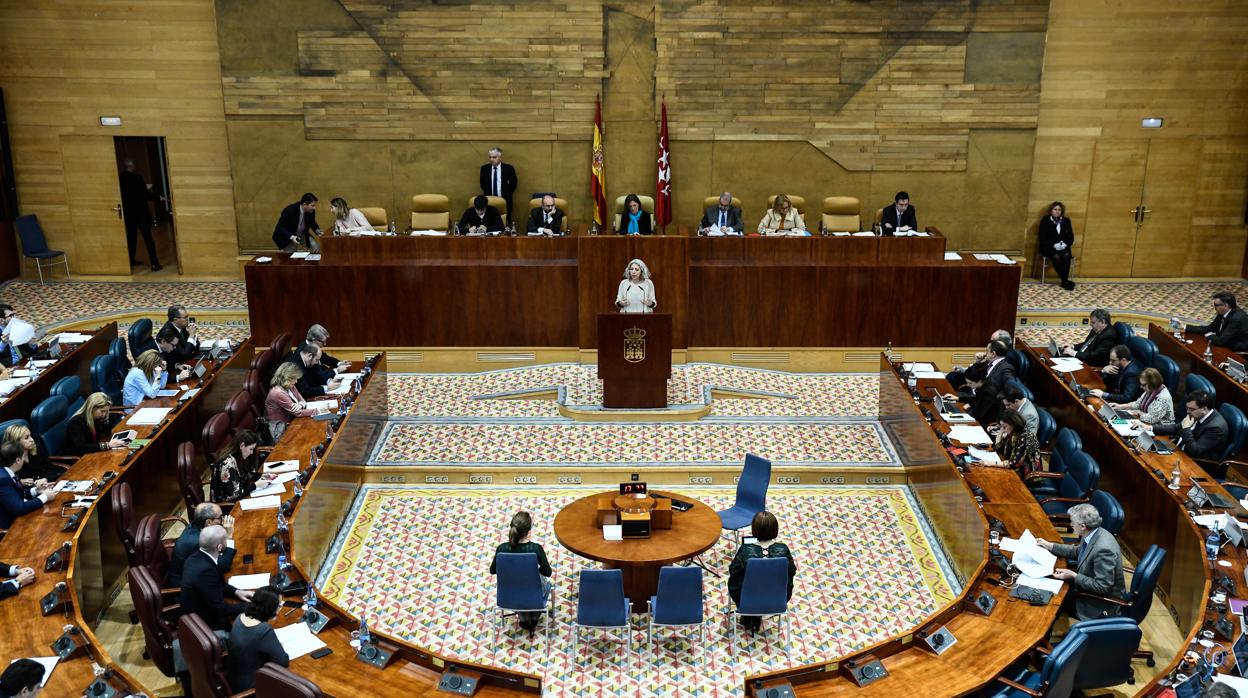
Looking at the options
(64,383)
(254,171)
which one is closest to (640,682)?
(64,383)

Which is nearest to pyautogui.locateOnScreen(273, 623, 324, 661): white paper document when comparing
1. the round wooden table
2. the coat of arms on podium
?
the round wooden table

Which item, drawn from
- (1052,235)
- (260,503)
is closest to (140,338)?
(260,503)

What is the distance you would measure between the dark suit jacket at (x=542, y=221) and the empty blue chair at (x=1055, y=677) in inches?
370

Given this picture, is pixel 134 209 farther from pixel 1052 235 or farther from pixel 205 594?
pixel 1052 235

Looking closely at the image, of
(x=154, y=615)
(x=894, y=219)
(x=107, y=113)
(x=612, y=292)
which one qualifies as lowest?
(x=154, y=615)

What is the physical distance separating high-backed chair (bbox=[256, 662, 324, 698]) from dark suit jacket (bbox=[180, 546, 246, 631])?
1.37m

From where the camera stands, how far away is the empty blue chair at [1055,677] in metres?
5.95

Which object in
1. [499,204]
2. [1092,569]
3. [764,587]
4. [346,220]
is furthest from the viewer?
[499,204]

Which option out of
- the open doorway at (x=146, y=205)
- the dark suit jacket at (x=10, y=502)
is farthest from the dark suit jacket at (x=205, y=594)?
the open doorway at (x=146, y=205)

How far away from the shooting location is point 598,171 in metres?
16.1

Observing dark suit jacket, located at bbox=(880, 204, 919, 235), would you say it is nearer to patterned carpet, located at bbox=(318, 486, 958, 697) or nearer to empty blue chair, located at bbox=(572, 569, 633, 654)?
patterned carpet, located at bbox=(318, 486, 958, 697)

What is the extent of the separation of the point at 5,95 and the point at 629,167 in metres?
9.47

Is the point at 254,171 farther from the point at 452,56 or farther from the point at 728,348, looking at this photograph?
the point at 728,348

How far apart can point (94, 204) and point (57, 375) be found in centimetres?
690
